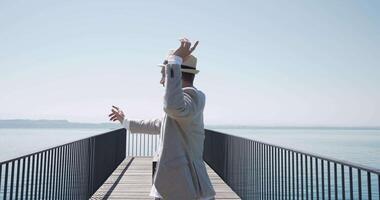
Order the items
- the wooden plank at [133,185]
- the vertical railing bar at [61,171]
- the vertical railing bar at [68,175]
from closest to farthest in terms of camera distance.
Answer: the vertical railing bar at [61,171]
the vertical railing bar at [68,175]
the wooden plank at [133,185]

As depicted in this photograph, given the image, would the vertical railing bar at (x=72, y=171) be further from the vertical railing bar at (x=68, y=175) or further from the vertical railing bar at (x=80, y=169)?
the vertical railing bar at (x=80, y=169)

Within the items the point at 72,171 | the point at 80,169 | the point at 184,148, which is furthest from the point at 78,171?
the point at 184,148

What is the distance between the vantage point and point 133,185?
751cm

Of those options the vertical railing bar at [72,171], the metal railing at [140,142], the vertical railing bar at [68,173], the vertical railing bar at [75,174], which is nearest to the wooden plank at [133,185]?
the vertical railing bar at [75,174]

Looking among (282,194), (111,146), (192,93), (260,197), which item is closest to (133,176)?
(111,146)

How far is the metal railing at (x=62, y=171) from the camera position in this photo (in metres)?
3.06

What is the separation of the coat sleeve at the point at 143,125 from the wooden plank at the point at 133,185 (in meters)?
4.27

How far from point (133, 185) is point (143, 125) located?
18.3 ft

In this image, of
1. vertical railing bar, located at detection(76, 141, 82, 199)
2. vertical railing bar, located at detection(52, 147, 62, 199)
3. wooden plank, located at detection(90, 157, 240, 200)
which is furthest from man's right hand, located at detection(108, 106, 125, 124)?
wooden plank, located at detection(90, 157, 240, 200)

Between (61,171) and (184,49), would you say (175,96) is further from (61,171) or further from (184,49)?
(61,171)

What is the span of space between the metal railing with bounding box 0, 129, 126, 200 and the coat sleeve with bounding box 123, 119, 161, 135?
102 centimetres

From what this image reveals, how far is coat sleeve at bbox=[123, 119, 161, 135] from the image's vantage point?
2.23m

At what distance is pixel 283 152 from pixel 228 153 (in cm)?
278

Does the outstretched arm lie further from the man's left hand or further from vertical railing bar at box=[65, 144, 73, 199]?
vertical railing bar at box=[65, 144, 73, 199]
